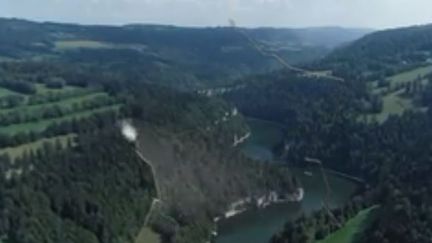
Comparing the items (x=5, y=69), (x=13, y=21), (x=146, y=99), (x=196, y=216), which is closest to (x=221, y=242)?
(x=196, y=216)

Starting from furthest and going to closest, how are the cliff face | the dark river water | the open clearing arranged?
1. the open clearing
2. the dark river water
3. the cliff face

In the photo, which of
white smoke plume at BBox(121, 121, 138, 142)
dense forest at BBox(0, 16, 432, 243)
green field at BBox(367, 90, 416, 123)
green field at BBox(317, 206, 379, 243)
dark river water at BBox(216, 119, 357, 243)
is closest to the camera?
green field at BBox(317, 206, 379, 243)

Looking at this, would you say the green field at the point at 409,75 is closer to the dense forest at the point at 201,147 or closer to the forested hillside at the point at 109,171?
the dense forest at the point at 201,147

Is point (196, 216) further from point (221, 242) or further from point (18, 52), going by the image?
point (18, 52)

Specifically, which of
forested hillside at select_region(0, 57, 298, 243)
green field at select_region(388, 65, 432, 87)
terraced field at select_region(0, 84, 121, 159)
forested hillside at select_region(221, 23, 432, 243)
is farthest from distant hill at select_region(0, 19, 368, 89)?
forested hillside at select_region(0, 57, 298, 243)

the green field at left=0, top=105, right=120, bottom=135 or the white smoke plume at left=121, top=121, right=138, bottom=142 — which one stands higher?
the white smoke plume at left=121, top=121, right=138, bottom=142

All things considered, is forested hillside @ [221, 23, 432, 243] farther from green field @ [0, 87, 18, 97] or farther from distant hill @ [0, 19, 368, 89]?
green field @ [0, 87, 18, 97]
